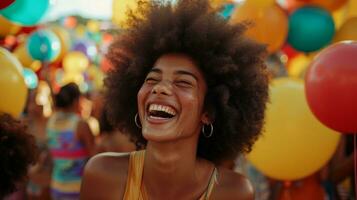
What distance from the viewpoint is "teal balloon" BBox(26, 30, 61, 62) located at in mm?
5824

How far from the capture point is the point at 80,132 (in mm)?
4797

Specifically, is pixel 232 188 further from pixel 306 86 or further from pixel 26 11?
pixel 26 11

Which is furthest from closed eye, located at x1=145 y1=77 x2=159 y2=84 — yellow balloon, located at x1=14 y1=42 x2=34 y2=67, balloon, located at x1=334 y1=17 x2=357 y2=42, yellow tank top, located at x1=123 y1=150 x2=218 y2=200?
yellow balloon, located at x1=14 y1=42 x2=34 y2=67

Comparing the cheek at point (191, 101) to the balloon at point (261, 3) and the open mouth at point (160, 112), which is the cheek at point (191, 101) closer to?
the open mouth at point (160, 112)

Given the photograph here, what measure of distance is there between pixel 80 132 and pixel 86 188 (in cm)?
224

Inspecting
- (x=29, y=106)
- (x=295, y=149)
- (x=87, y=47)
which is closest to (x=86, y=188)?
(x=295, y=149)

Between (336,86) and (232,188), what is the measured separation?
68 cm

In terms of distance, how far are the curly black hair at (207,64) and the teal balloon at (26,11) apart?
676 millimetres

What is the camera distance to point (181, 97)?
246cm

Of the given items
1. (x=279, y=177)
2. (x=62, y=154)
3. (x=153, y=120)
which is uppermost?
(x=153, y=120)

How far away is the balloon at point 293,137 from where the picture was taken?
3.19 m

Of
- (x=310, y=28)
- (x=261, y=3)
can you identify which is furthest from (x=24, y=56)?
(x=310, y=28)

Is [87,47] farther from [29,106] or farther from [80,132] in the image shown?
[80,132]

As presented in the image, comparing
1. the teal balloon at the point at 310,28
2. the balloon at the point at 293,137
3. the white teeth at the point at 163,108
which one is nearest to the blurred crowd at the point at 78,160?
the balloon at the point at 293,137
